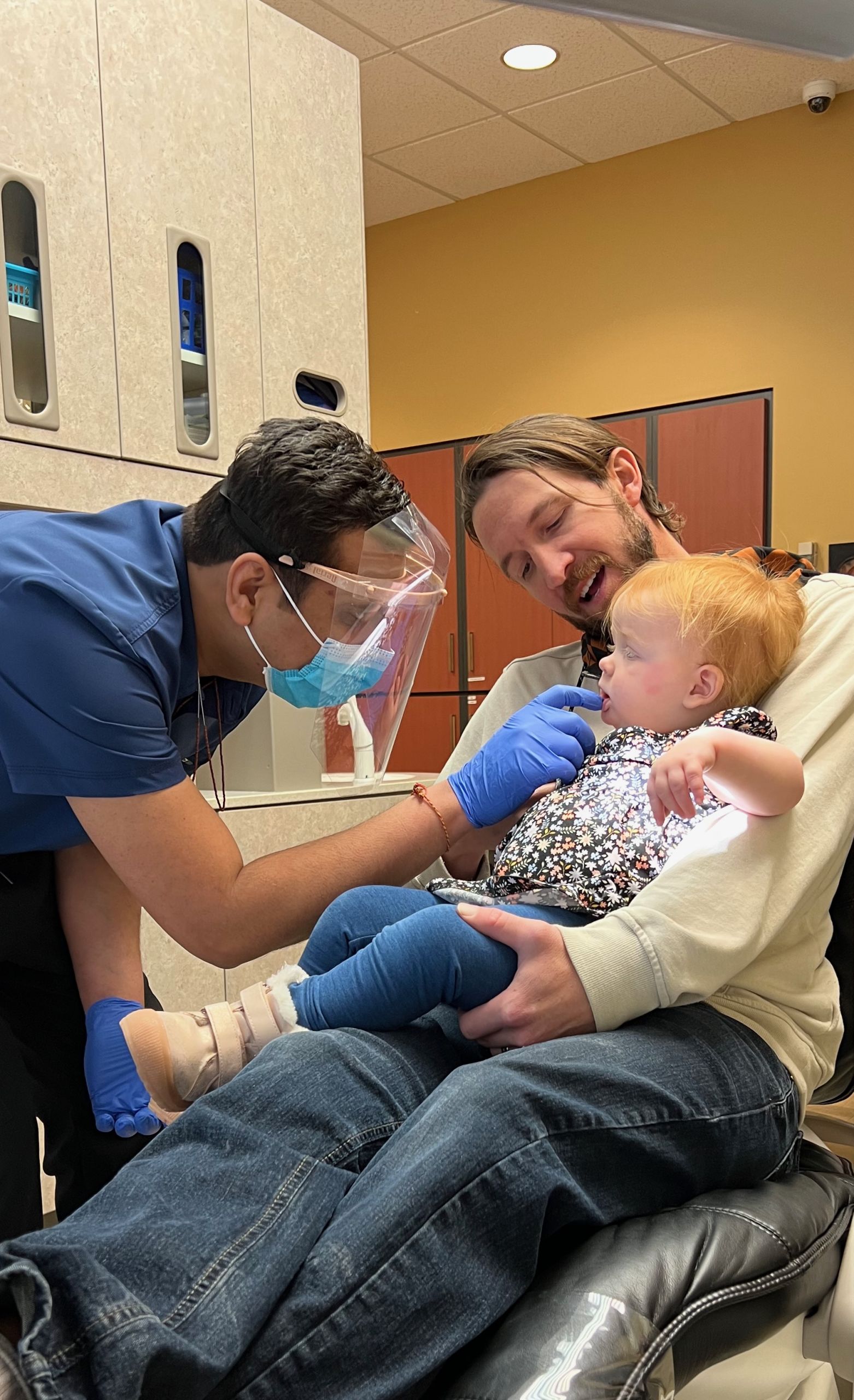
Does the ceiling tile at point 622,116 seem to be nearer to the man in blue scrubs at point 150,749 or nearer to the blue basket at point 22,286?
the blue basket at point 22,286

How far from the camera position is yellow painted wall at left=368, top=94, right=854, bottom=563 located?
14.0 feet

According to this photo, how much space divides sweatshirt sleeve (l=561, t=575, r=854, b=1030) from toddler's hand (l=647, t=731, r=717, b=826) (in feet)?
0.31

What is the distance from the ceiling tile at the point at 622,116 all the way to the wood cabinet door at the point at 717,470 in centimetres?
114

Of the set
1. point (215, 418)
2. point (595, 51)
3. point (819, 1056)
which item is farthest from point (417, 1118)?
point (595, 51)

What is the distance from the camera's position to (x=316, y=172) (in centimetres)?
288

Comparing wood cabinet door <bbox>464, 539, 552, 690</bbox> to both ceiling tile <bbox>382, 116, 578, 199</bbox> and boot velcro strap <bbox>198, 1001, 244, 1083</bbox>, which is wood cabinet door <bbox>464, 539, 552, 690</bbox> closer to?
ceiling tile <bbox>382, 116, 578, 199</bbox>

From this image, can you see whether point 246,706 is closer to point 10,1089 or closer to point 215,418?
point 10,1089

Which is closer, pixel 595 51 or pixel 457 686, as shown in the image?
pixel 595 51

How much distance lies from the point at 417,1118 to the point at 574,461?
100 cm

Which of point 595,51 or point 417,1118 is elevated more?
point 595,51

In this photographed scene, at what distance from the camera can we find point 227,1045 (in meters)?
1.08

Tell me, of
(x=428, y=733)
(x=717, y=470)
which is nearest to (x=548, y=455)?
(x=717, y=470)

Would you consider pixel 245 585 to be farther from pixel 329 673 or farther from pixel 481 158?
pixel 481 158

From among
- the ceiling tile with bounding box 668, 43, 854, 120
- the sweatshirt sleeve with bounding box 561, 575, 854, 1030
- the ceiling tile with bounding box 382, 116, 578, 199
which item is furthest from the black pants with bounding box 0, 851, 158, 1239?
the ceiling tile with bounding box 382, 116, 578, 199
